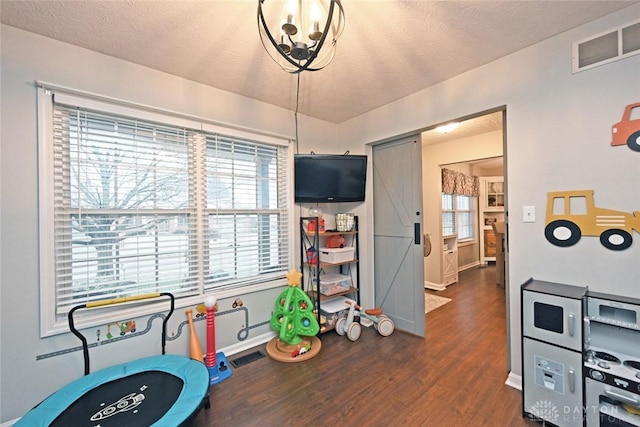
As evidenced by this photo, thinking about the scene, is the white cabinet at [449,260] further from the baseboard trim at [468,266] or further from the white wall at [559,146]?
the white wall at [559,146]

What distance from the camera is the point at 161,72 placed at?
2.34 meters

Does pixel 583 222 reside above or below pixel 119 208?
below

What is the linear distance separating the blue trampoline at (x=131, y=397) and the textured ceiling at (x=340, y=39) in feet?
6.59

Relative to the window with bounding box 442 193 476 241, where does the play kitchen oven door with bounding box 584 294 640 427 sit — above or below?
below

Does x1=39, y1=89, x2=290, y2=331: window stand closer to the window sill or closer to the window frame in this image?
the window sill

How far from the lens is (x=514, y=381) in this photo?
2.08m

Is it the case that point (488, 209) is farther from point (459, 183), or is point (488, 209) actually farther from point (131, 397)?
point (131, 397)

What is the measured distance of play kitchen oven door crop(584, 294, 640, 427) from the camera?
4.72 ft

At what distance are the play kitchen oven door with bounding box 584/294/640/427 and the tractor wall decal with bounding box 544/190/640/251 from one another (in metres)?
0.40

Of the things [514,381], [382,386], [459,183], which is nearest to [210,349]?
[382,386]

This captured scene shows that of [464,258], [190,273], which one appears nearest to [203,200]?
[190,273]

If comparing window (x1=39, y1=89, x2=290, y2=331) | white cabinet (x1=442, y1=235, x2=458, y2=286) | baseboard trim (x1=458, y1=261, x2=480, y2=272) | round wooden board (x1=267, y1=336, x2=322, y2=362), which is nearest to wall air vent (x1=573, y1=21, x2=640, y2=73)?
window (x1=39, y1=89, x2=290, y2=331)

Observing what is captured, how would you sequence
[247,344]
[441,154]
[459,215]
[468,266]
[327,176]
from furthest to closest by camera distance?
[468,266] → [459,215] → [441,154] → [327,176] → [247,344]

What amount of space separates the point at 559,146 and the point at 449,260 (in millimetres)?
3581
